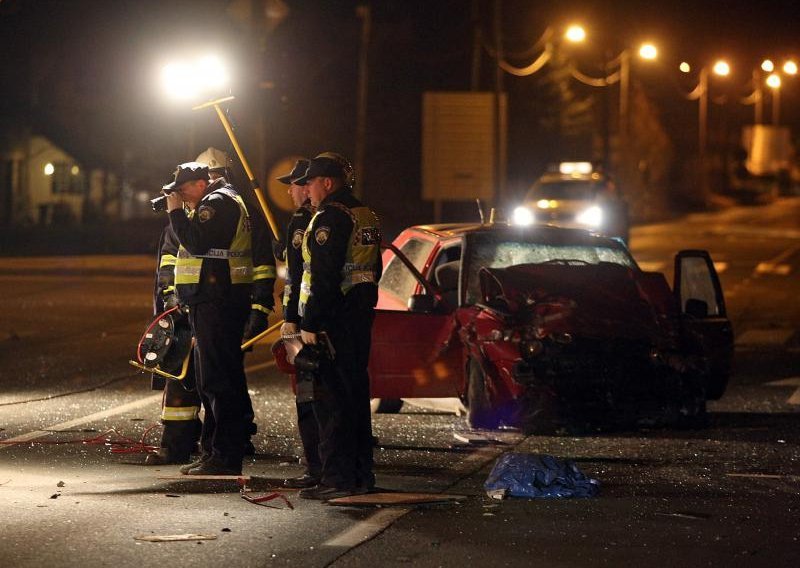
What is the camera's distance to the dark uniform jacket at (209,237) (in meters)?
8.51

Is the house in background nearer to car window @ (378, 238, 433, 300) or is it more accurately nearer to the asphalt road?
the asphalt road

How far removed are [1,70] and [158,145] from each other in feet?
19.1

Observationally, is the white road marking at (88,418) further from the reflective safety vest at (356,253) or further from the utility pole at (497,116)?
the utility pole at (497,116)

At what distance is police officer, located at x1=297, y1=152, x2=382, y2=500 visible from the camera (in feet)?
25.7

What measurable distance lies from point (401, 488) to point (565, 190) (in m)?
30.5

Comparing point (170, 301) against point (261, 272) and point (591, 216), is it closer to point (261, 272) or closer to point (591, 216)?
point (261, 272)

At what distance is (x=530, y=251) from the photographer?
11.7 meters

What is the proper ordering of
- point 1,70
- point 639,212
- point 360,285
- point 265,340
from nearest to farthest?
point 360,285 < point 265,340 < point 1,70 < point 639,212

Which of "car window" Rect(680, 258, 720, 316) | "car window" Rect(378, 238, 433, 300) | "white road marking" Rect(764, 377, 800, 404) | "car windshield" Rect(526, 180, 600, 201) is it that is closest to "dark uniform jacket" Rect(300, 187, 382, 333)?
"car window" Rect(378, 238, 433, 300)

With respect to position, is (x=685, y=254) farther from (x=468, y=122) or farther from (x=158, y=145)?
(x=158, y=145)

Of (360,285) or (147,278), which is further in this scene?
(147,278)

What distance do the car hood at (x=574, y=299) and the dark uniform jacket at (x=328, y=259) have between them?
2.84m

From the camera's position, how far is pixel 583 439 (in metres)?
10.3

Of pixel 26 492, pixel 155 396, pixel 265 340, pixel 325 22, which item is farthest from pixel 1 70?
pixel 26 492
